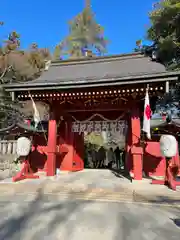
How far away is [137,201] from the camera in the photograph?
203 inches

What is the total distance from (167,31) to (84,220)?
11.6m

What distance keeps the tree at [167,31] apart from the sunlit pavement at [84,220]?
8.41 m

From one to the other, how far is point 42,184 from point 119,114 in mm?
4104

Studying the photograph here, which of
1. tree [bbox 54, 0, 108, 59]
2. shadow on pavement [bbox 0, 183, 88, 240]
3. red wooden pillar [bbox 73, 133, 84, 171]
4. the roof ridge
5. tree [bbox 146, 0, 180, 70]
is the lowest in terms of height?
shadow on pavement [bbox 0, 183, 88, 240]

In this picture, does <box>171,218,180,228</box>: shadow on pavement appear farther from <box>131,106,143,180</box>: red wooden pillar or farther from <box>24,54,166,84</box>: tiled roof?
<box>24,54,166,84</box>: tiled roof

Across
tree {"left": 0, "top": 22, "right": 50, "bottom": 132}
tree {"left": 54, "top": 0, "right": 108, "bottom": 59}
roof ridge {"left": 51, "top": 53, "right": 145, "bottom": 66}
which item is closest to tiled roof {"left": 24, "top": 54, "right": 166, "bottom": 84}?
roof ridge {"left": 51, "top": 53, "right": 145, "bottom": 66}

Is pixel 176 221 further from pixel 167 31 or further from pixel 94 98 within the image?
pixel 167 31

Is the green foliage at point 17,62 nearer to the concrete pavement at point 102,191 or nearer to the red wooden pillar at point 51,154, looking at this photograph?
the red wooden pillar at point 51,154

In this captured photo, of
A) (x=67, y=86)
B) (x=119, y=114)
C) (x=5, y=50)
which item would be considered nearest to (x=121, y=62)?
(x=119, y=114)

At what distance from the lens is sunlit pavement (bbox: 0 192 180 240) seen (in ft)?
10.5

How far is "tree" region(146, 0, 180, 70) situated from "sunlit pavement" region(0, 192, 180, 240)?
8.41 meters

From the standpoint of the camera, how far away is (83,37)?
1107 inches

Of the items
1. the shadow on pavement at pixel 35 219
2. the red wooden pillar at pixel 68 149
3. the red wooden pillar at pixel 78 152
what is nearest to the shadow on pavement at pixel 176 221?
the shadow on pavement at pixel 35 219

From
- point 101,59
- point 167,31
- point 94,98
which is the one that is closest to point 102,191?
point 94,98
